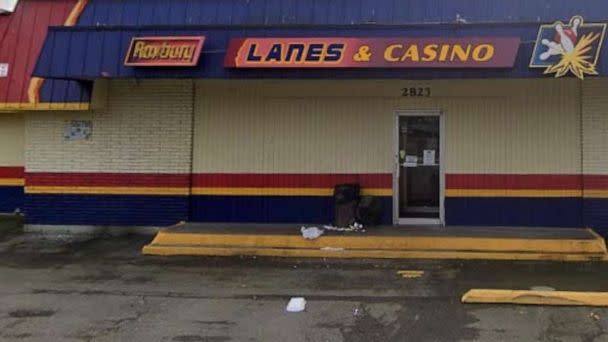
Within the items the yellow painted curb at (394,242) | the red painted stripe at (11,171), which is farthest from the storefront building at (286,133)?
the yellow painted curb at (394,242)

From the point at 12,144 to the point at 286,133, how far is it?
6.20 m

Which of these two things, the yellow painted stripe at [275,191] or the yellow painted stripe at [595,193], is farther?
the yellow painted stripe at [275,191]

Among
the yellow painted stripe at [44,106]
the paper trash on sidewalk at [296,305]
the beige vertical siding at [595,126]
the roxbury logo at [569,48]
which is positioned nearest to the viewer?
the paper trash on sidewalk at [296,305]

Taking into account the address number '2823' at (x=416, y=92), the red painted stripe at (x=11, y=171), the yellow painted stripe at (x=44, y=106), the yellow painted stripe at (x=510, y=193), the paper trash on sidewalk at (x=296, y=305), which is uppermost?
the address number '2823' at (x=416, y=92)

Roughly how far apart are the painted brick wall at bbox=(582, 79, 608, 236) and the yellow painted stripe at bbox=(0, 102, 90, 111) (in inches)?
361

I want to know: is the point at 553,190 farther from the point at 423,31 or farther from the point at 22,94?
the point at 22,94

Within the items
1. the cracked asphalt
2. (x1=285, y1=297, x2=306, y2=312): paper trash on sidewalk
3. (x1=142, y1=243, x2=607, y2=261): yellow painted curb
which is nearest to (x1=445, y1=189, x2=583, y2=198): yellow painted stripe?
(x1=142, y1=243, x2=607, y2=261): yellow painted curb

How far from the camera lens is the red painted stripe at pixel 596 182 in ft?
39.9

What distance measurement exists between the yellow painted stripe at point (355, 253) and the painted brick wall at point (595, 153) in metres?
1.98

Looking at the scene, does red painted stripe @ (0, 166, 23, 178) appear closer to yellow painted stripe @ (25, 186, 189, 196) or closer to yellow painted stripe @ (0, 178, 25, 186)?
Answer: yellow painted stripe @ (0, 178, 25, 186)

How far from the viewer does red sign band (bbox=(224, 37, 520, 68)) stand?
10312 millimetres

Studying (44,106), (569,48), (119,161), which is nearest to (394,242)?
(569,48)

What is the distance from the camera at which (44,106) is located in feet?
41.7

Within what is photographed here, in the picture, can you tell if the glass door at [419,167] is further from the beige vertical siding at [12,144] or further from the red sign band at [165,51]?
the beige vertical siding at [12,144]
